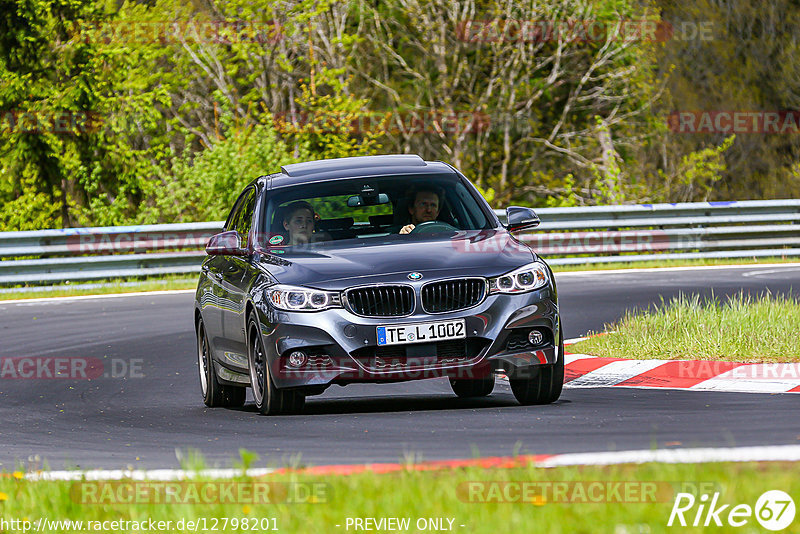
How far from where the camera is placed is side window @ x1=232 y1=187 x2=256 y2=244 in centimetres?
1066

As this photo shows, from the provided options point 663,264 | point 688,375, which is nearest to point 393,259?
point 688,375

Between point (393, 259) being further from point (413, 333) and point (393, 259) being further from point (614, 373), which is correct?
point (614, 373)

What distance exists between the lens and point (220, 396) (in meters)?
10.7

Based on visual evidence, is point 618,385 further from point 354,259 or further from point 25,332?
point 25,332

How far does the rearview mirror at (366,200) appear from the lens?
10.1 metres

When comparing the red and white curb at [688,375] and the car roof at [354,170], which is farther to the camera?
the car roof at [354,170]

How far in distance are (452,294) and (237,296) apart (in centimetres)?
168

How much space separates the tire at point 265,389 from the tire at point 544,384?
1.37 meters

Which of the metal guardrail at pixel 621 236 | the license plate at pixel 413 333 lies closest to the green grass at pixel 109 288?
the metal guardrail at pixel 621 236

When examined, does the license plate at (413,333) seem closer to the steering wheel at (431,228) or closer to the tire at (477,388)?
the steering wheel at (431,228)

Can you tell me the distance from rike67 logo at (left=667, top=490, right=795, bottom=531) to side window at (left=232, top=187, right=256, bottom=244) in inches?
227

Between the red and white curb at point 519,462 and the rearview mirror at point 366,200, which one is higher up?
the rearview mirror at point 366,200

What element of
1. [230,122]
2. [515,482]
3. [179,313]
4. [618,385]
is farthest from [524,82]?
[515,482]

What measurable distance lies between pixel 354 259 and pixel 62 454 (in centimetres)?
219
